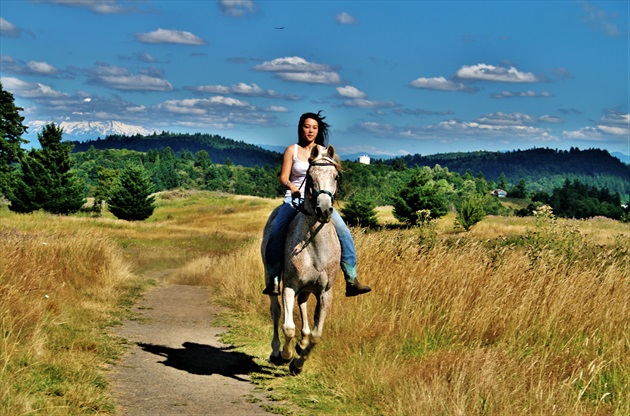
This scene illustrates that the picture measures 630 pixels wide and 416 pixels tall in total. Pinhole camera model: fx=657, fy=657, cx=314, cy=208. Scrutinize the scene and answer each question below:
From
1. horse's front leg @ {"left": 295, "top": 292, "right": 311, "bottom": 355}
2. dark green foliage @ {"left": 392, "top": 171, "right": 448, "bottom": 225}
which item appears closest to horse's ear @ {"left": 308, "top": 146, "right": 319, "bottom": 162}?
horse's front leg @ {"left": 295, "top": 292, "right": 311, "bottom": 355}

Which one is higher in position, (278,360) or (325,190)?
(325,190)

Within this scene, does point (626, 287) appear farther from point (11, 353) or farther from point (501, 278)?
point (11, 353)

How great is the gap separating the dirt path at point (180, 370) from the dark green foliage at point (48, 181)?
5895cm

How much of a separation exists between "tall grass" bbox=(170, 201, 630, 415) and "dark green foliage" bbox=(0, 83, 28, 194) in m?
70.2

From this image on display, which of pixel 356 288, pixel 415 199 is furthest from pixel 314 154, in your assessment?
pixel 415 199

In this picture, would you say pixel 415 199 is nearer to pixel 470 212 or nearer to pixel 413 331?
pixel 470 212

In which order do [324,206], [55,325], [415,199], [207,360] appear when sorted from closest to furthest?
[324,206] < [207,360] < [55,325] < [415,199]

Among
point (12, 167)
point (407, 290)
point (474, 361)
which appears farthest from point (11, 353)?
point (12, 167)

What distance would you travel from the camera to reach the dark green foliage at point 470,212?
6397cm

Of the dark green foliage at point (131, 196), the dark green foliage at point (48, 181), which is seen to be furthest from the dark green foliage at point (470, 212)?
the dark green foliage at point (48, 181)

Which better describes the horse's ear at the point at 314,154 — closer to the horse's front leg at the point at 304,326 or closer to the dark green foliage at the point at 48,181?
the horse's front leg at the point at 304,326

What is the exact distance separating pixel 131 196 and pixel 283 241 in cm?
7147

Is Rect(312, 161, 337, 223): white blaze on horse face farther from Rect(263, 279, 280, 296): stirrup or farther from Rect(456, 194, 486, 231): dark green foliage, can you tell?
Rect(456, 194, 486, 231): dark green foliage

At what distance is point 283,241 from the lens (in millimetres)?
8469
